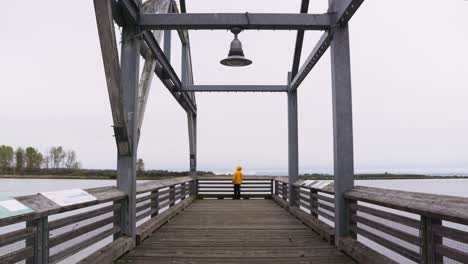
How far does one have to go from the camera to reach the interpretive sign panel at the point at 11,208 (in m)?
2.41

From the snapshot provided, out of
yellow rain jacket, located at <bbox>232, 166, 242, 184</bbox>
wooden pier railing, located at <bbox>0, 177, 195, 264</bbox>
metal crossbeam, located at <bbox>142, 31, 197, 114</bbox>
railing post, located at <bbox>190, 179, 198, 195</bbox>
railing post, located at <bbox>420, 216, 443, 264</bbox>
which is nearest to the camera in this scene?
wooden pier railing, located at <bbox>0, 177, 195, 264</bbox>

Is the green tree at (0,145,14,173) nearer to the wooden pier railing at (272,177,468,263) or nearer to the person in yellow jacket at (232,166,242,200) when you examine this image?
Answer: the person in yellow jacket at (232,166,242,200)

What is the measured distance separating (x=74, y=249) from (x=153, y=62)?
3.61 metres

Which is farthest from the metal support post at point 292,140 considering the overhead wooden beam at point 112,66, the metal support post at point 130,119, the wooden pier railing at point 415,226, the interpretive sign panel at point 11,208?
the interpretive sign panel at point 11,208

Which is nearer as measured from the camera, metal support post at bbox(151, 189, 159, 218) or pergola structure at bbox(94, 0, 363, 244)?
pergola structure at bbox(94, 0, 363, 244)

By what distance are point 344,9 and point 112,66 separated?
2.82 metres

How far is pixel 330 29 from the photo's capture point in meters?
5.37

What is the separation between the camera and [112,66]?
4.14 metres

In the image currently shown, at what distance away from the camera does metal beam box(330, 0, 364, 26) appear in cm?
456

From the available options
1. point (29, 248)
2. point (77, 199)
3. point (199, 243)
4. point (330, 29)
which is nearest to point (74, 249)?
point (77, 199)

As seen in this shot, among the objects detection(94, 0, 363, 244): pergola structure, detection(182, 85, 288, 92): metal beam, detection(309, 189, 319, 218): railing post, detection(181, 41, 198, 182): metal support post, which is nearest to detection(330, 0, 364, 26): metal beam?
detection(94, 0, 363, 244): pergola structure

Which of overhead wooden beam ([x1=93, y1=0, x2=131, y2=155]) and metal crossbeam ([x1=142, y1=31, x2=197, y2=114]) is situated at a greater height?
metal crossbeam ([x1=142, y1=31, x2=197, y2=114])

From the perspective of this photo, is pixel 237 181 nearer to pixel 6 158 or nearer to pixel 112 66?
pixel 112 66

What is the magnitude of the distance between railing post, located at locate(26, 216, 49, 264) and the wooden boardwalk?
1632 millimetres
